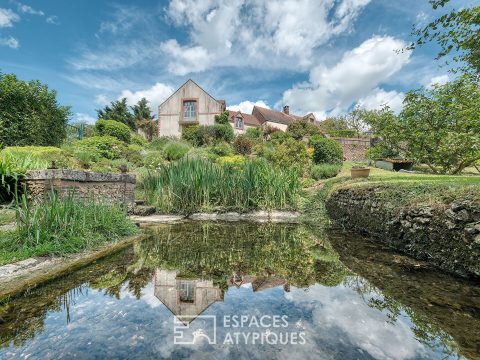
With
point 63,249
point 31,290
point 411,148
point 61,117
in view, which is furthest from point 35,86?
point 411,148

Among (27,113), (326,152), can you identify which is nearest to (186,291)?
(27,113)

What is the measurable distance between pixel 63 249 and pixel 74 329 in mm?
1581

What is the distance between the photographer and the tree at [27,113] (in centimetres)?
1012

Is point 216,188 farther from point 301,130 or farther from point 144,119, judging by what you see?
point 144,119

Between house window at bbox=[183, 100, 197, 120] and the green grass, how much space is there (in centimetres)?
2419

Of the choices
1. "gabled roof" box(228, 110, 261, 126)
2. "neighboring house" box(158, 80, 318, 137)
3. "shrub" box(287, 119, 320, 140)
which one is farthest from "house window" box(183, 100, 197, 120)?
"shrub" box(287, 119, 320, 140)

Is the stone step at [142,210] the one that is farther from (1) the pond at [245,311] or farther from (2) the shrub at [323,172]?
(2) the shrub at [323,172]

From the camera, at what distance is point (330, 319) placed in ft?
6.64

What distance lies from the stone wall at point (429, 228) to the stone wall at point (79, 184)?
15.3ft

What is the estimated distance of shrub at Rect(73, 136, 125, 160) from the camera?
1232cm

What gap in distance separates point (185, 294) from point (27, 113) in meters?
12.0

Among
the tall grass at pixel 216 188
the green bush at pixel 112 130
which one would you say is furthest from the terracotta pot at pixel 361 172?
the green bush at pixel 112 130

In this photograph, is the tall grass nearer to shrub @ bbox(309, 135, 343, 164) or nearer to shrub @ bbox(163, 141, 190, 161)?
shrub @ bbox(163, 141, 190, 161)

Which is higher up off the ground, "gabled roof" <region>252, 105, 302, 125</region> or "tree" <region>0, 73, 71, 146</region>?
"gabled roof" <region>252, 105, 302, 125</region>
